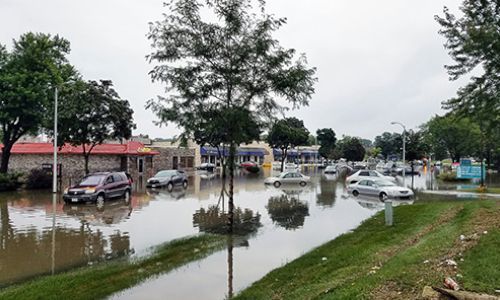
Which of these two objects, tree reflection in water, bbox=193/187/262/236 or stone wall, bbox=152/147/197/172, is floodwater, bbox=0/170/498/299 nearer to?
tree reflection in water, bbox=193/187/262/236

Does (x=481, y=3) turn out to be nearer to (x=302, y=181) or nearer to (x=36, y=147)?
(x=302, y=181)

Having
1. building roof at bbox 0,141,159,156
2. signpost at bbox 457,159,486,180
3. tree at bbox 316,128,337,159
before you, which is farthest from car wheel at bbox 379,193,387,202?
tree at bbox 316,128,337,159

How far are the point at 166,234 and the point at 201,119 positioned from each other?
428 cm

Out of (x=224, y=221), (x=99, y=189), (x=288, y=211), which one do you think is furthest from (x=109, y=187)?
(x=288, y=211)

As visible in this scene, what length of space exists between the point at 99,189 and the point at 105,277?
→ 13.8 m

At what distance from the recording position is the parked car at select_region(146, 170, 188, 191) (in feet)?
104

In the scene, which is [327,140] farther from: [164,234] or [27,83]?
[164,234]

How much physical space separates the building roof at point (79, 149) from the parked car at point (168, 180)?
1081cm

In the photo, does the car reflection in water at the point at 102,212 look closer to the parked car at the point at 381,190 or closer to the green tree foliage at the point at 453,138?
the parked car at the point at 381,190

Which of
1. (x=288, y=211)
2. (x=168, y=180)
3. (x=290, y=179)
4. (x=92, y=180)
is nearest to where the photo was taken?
(x=288, y=211)

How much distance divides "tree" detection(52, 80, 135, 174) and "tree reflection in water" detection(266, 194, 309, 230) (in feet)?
49.1

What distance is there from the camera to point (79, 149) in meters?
42.0

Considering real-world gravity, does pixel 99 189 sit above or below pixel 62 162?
below

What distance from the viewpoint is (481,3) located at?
44.5ft
